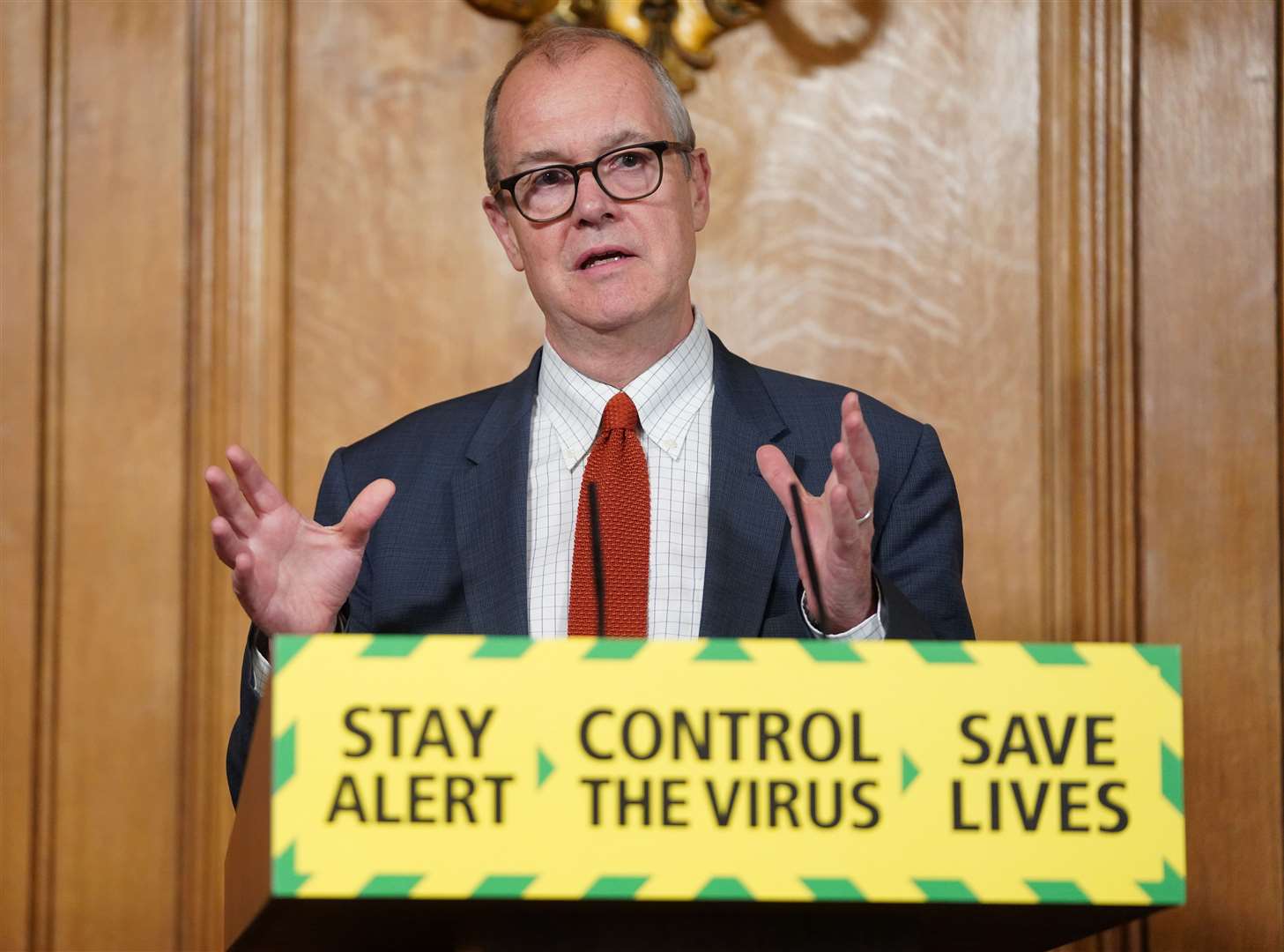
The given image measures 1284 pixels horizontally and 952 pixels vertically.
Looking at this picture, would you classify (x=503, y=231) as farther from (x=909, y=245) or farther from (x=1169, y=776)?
(x=1169, y=776)

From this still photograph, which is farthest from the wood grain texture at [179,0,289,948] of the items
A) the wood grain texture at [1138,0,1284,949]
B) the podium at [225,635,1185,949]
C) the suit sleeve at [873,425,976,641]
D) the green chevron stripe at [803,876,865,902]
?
the green chevron stripe at [803,876,865,902]

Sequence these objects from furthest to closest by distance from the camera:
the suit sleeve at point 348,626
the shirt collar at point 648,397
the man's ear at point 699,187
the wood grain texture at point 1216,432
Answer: the wood grain texture at point 1216,432 → the man's ear at point 699,187 → the shirt collar at point 648,397 → the suit sleeve at point 348,626

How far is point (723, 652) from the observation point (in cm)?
75

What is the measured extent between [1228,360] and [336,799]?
61.1 inches

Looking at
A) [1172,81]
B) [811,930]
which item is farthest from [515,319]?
[811,930]

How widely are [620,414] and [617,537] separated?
136 millimetres

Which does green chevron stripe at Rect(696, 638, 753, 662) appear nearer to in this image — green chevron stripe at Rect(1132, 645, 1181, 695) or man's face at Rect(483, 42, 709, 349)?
green chevron stripe at Rect(1132, 645, 1181, 695)

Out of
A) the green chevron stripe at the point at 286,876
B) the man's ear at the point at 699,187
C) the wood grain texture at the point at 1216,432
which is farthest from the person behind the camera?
the wood grain texture at the point at 1216,432

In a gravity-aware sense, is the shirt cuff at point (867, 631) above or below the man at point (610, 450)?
below

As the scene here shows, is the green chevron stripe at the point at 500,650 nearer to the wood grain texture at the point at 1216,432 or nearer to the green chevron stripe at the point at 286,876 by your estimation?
the green chevron stripe at the point at 286,876

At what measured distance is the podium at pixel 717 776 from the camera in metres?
0.73

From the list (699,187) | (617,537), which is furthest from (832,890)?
(699,187)

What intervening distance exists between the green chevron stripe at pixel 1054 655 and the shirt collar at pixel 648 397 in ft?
2.33

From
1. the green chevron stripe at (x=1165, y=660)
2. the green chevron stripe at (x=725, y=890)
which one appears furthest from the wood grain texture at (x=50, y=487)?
the green chevron stripe at (x=1165, y=660)
